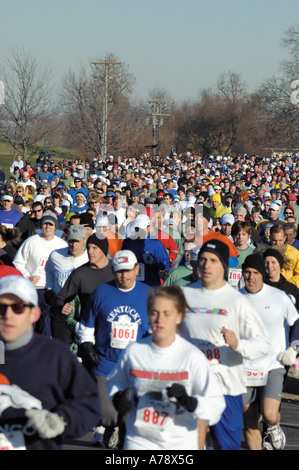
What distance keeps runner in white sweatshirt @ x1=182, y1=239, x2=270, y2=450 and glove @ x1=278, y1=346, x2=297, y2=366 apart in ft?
2.51

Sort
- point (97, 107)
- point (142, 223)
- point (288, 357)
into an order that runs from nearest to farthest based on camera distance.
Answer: point (288, 357) → point (142, 223) → point (97, 107)

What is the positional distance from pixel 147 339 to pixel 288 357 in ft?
6.99

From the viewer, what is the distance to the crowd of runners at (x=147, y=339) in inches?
151

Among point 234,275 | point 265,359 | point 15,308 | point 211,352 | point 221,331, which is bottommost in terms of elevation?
point 265,359

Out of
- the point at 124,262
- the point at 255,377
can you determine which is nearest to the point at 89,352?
the point at 124,262

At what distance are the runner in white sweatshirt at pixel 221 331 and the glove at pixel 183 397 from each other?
1218 mm

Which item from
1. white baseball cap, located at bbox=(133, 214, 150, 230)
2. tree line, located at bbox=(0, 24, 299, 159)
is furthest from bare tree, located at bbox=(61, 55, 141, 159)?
white baseball cap, located at bbox=(133, 214, 150, 230)

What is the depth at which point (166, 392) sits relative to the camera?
171 inches

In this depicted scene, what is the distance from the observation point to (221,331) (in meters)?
5.46

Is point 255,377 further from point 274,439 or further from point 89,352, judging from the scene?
point 89,352

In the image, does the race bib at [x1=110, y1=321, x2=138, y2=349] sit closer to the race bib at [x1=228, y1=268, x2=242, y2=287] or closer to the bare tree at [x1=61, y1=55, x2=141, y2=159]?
the race bib at [x1=228, y1=268, x2=242, y2=287]

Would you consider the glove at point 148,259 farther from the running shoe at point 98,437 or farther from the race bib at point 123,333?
the race bib at point 123,333

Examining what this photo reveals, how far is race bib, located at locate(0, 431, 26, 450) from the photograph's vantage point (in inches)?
148
